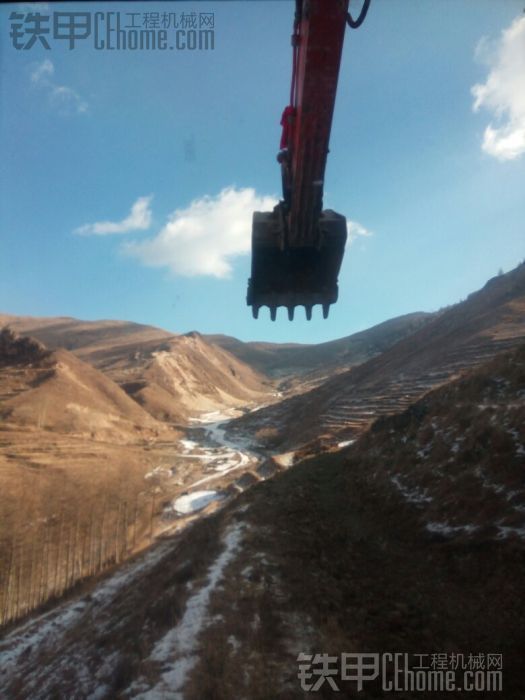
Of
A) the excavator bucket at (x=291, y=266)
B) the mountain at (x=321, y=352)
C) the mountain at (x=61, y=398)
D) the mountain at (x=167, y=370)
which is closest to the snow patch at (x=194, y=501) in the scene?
the mountain at (x=61, y=398)

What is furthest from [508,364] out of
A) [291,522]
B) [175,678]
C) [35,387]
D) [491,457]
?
[35,387]

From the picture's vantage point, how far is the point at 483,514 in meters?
10.9

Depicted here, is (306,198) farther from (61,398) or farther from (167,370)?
(167,370)

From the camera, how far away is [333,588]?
1019 cm

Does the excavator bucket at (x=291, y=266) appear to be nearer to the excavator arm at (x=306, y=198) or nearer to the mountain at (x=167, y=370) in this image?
the excavator arm at (x=306, y=198)

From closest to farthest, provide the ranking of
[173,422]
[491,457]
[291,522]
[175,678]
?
[175,678] → [491,457] → [291,522] → [173,422]

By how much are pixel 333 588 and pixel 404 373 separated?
3380cm

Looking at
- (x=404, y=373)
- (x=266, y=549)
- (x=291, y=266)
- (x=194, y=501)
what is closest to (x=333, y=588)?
(x=266, y=549)

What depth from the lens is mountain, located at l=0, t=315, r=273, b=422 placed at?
2451 inches

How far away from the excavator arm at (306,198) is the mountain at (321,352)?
9546 cm

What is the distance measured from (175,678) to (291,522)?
274 inches

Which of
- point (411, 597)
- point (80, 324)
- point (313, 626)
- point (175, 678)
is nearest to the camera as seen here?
point (175, 678)

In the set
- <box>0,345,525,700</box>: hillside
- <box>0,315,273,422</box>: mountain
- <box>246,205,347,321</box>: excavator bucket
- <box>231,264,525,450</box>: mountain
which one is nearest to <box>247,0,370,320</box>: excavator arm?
<box>246,205,347,321</box>: excavator bucket

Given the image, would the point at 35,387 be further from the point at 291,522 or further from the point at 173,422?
the point at 291,522
